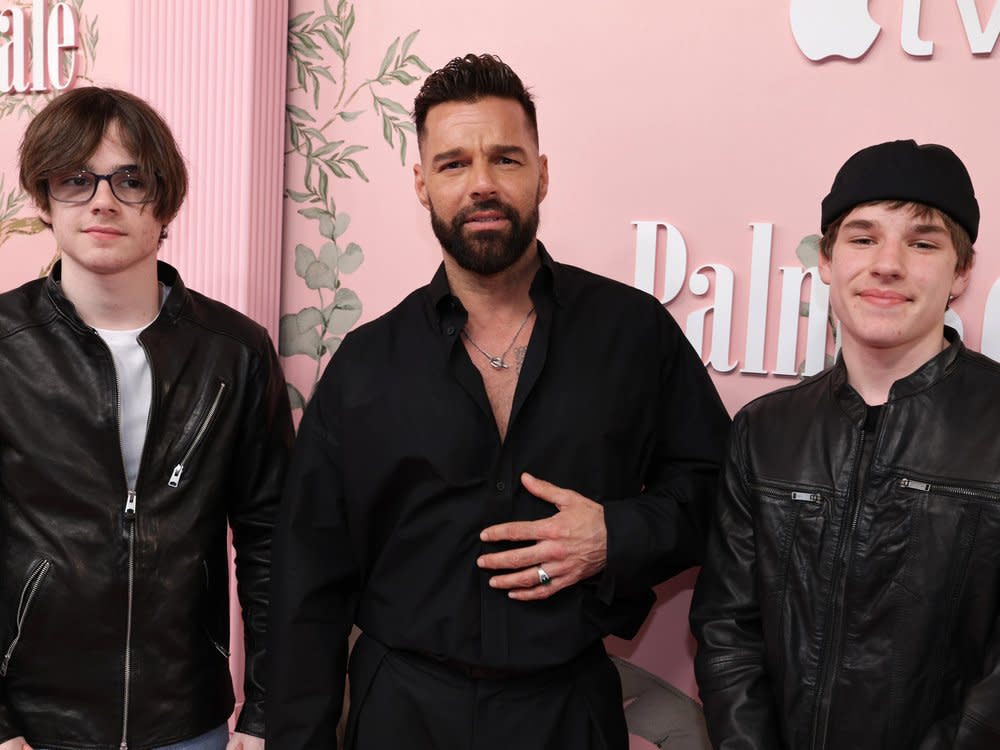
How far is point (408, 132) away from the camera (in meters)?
2.60

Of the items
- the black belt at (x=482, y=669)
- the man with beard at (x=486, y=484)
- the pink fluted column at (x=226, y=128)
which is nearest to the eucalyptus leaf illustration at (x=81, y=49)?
the pink fluted column at (x=226, y=128)

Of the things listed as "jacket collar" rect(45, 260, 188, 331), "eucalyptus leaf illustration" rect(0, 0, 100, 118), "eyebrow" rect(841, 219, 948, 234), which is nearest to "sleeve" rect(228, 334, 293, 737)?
"jacket collar" rect(45, 260, 188, 331)

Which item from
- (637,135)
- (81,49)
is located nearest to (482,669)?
(637,135)

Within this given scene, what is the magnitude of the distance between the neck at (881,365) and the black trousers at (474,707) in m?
0.71

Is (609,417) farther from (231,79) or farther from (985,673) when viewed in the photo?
(231,79)

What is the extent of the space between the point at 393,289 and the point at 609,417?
941 millimetres


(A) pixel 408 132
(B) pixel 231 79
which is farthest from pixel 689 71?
(B) pixel 231 79

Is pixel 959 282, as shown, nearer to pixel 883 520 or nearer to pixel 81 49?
pixel 883 520

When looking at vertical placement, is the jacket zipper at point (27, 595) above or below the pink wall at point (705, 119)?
below

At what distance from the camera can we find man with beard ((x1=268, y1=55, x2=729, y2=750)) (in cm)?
183

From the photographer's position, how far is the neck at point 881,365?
1683mm

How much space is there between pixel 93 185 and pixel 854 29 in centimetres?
157

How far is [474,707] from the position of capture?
1.82 meters

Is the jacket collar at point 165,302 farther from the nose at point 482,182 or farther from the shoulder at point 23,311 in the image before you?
the nose at point 482,182
